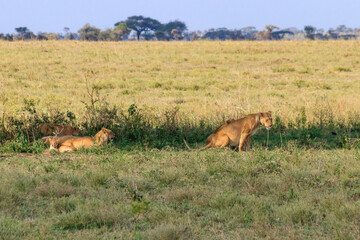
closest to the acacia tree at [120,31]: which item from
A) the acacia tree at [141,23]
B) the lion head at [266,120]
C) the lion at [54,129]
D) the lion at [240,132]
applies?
the acacia tree at [141,23]

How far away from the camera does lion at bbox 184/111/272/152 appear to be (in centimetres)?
752

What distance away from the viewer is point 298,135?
27.5ft

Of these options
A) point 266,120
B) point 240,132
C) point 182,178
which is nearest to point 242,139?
point 240,132

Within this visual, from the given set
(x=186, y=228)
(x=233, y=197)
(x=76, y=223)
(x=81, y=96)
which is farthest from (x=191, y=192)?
(x=81, y=96)

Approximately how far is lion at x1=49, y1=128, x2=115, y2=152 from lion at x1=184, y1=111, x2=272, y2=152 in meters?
1.30

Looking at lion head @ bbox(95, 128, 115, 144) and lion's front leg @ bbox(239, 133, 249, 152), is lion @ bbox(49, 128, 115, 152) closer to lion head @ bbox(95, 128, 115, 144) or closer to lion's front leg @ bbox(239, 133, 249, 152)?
lion head @ bbox(95, 128, 115, 144)

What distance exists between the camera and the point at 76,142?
7.64m

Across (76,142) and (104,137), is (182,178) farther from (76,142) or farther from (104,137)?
(76,142)

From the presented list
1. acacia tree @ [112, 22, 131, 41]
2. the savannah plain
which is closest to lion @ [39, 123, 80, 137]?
the savannah plain

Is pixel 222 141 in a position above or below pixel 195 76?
above

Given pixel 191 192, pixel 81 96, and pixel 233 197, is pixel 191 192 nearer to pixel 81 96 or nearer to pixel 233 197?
pixel 233 197

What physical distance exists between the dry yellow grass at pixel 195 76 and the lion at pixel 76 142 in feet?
9.53

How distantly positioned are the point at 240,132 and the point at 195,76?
11751mm

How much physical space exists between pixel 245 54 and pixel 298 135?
702 inches
